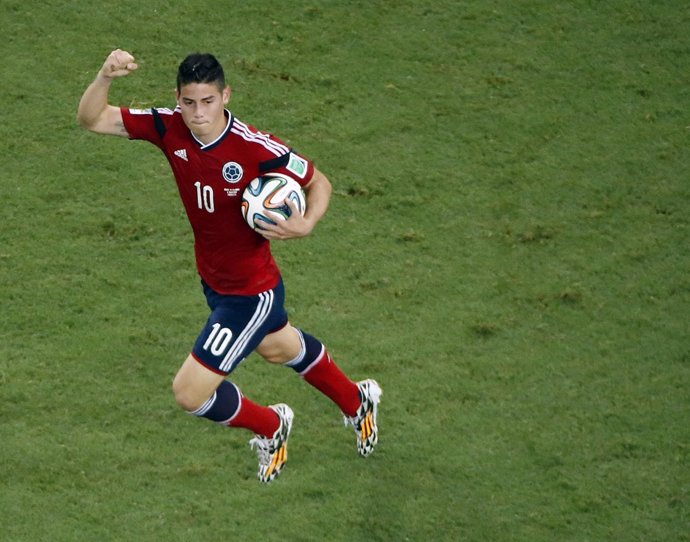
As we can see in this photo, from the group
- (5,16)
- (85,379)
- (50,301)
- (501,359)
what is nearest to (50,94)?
(5,16)

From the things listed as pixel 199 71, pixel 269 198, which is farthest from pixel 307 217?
pixel 199 71

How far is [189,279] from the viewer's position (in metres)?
9.15

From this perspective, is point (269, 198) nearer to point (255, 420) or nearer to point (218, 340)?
point (218, 340)

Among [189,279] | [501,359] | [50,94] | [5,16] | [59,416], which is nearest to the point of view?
[59,416]

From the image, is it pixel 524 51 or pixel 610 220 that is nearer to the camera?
pixel 610 220

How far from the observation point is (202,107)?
679 centimetres

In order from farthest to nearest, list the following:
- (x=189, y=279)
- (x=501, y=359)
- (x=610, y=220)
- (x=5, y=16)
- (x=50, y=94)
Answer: (x=5, y=16)
(x=50, y=94)
(x=610, y=220)
(x=189, y=279)
(x=501, y=359)

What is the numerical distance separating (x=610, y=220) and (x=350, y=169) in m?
1.95

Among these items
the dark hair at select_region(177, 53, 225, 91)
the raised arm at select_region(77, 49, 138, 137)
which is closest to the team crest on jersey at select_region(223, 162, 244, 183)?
the dark hair at select_region(177, 53, 225, 91)

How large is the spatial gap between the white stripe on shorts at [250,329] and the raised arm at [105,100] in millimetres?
1153

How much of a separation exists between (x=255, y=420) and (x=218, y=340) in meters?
0.57

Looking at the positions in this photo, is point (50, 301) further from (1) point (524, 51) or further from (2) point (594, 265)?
(1) point (524, 51)

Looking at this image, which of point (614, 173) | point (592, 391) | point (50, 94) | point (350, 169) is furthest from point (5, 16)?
point (592, 391)

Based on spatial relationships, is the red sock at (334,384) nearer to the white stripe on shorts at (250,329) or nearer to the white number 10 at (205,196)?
the white stripe on shorts at (250,329)
